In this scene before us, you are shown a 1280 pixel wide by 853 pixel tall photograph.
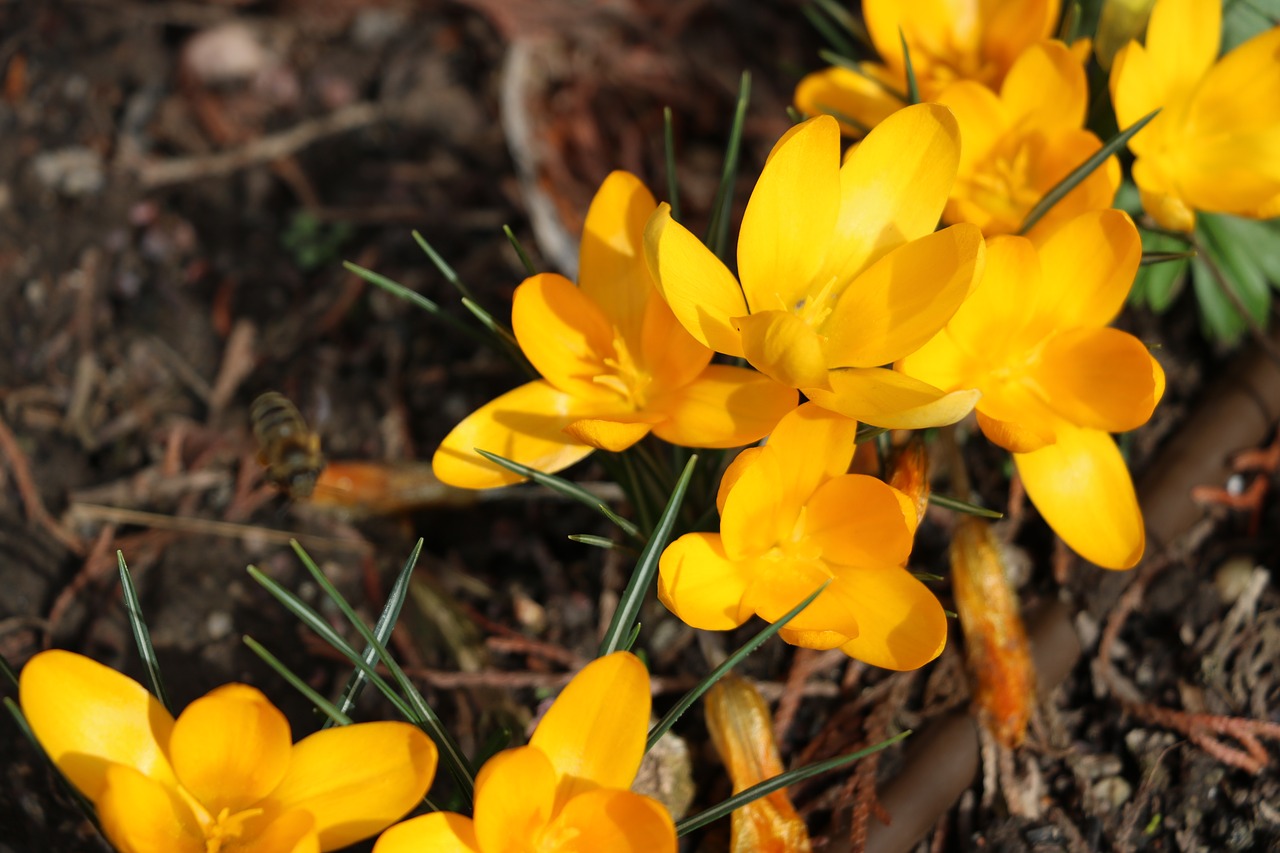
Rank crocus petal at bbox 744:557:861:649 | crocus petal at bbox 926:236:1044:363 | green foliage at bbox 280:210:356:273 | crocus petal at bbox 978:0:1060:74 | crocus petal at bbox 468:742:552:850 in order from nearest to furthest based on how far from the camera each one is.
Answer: crocus petal at bbox 468:742:552:850 < crocus petal at bbox 744:557:861:649 < crocus petal at bbox 926:236:1044:363 < crocus petal at bbox 978:0:1060:74 < green foliage at bbox 280:210:356:273

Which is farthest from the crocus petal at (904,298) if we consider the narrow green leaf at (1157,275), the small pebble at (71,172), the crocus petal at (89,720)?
the small pebble at (71,172)

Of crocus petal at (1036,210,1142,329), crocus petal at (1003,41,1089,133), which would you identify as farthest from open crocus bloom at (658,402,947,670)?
crocus petal at (1003,41,1089,133)

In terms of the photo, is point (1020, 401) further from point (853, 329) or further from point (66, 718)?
point (66, 718)

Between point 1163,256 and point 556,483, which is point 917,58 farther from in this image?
point 556,483

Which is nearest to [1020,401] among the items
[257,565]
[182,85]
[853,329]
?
[853,329]

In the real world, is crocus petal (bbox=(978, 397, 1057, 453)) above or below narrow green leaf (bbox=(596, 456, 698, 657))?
above

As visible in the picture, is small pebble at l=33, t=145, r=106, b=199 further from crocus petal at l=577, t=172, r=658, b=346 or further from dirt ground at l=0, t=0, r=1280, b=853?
crocus petal at l=577, t=172, r=658, b=346
